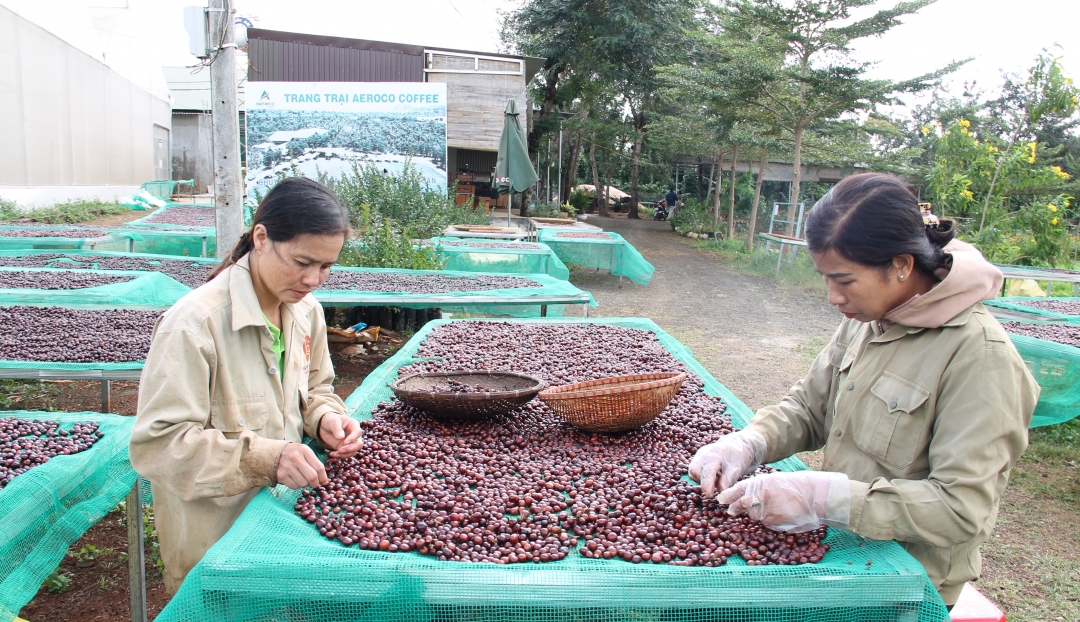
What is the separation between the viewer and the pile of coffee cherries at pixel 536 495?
1650 millimetres

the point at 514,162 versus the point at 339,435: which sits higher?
the point at 514,162

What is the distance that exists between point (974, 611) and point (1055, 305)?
5.70m

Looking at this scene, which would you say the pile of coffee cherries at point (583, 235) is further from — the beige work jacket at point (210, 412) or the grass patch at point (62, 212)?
the beige work jacket at point (210, 412)

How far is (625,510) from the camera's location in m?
1.87

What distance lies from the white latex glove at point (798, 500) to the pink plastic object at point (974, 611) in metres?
0.72

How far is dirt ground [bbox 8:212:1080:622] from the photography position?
302 centimetres

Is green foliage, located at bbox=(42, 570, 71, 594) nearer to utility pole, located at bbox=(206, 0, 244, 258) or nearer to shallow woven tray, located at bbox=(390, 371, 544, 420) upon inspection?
shallow woven tray, located at bbox=(390, 371, 544, 420)

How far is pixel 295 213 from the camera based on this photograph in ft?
5.84

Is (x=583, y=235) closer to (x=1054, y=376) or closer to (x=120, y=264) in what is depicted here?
(x=120, y=264)

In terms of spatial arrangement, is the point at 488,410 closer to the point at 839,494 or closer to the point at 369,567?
the point at 369,567

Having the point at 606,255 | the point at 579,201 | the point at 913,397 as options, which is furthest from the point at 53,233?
the point at 579,201

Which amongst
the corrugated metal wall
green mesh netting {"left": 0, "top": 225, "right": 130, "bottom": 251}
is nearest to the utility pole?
green mesh netting {"left": 0, "top": 225, "right": 130, "bottom": 251}

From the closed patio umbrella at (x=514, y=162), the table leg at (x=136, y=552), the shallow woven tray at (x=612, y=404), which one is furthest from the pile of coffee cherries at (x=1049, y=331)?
the closed patio umbrella at (x=514, y=162)

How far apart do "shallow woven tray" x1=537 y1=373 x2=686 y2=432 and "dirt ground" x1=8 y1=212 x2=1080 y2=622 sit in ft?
6.12
